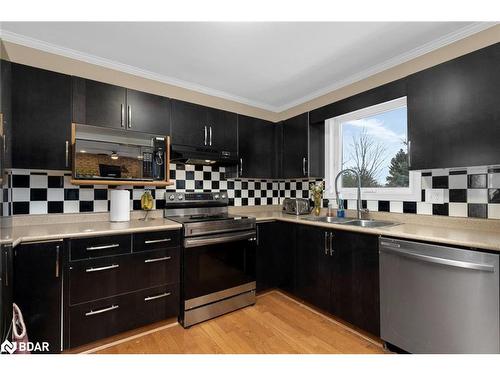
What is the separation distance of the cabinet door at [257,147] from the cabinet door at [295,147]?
15 cm

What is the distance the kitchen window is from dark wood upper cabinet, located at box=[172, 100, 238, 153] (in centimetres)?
118

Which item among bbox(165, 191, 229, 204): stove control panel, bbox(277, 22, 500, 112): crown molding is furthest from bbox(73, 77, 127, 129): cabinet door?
bbox(277, 22, 500, 112): crown molding

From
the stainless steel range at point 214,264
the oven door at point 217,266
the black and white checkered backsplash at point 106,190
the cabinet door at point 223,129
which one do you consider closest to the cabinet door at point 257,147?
the cabinet door at point 223,129

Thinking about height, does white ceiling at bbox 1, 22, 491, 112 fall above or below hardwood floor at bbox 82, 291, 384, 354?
above

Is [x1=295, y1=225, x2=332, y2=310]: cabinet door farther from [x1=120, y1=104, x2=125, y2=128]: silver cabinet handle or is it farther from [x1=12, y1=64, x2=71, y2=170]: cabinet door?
[x1=12, y1=64, x2=71, y2=170]: cabinet door

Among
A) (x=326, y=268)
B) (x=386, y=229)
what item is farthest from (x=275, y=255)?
(x=386, y=229)

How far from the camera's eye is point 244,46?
185 centimetres

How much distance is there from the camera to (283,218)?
2.48 metres

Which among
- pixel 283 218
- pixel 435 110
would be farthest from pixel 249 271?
pixel 435 110

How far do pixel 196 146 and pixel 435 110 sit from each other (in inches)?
80.1

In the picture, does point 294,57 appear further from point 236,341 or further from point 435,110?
point 236,341

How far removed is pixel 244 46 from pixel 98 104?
4.24ft

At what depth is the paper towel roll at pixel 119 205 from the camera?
1998 mm

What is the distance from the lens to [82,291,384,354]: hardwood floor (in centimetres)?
164
